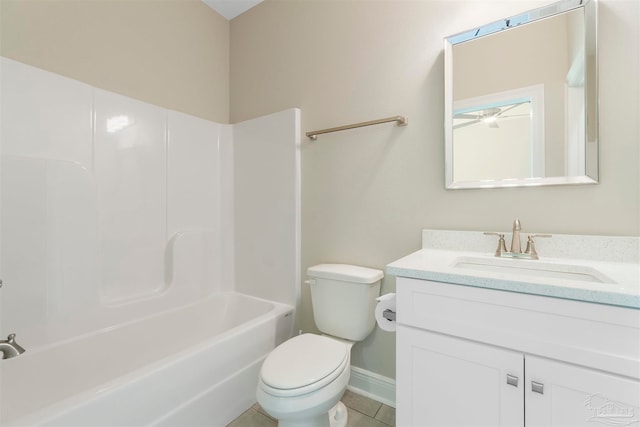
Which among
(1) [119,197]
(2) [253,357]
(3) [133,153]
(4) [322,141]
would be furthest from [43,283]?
(4) [322,141]

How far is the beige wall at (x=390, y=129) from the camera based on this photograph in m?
1.07

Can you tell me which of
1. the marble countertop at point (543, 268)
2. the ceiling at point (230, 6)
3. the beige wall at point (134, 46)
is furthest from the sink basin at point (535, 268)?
the ceiling at point (230, 6)

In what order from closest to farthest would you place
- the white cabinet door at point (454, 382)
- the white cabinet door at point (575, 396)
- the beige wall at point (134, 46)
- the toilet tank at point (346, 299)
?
the white cabinet door at point (575, 396)
the white cabinet door at point (454, 382)
the beige wall at point (134, 46)
the toilet tank at point (346, 299)

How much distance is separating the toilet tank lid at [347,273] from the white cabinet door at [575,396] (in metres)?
0.77

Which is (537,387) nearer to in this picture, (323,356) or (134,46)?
(323,356)

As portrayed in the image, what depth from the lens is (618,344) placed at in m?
0.68

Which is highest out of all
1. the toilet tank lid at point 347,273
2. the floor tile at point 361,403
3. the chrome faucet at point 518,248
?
the chrome faucet at point 518,248

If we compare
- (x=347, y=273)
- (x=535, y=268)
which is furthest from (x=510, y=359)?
(x=347, y=273)

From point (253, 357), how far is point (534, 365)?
1313 mm

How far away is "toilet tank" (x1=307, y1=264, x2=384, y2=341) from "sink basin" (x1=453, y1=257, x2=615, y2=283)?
0.49m

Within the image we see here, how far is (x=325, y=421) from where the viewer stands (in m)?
1.25

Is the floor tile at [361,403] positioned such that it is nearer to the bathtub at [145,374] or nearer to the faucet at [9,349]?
the bathtub at [145,374]

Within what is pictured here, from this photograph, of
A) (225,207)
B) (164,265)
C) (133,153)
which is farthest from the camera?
(225,207)

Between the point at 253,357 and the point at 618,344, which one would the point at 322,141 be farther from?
the point at 618,344
